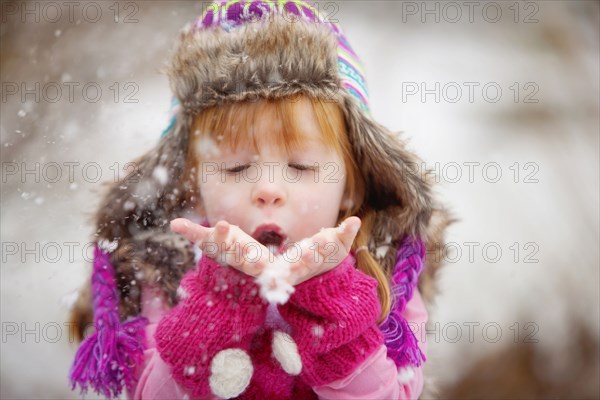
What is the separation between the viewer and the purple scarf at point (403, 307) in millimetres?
1189

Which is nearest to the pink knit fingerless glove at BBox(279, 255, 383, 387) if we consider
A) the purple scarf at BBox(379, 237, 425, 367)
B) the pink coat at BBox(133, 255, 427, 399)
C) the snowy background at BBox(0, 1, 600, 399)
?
the pink coat at BBox(133, 255, 427, 399)

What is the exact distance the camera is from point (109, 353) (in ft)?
3.97

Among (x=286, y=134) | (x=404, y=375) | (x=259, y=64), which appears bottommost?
(x=404, y=375)

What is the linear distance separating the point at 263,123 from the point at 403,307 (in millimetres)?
484

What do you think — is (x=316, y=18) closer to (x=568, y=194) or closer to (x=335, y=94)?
(x=335, y=94)

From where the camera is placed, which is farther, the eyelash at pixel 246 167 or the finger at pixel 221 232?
the eyelash at pixel 246 167

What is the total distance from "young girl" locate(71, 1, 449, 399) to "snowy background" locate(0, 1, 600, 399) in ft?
0.57

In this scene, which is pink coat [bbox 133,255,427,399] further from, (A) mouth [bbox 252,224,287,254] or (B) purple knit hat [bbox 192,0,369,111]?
(B) purple knit hat [bbox 192,0,369,111]

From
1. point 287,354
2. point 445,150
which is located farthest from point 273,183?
point 445,150

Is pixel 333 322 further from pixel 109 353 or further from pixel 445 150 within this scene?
pixel 445 150

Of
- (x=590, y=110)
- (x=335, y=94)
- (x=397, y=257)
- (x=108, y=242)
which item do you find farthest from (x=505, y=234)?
(x=108, y=242)

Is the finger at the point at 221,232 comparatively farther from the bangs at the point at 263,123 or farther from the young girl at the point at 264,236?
the bangs at the point at 263,123

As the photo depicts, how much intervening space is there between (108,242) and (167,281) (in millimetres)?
164

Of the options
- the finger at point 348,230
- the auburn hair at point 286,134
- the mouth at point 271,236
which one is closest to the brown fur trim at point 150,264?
the auburn hair at point 286,134
